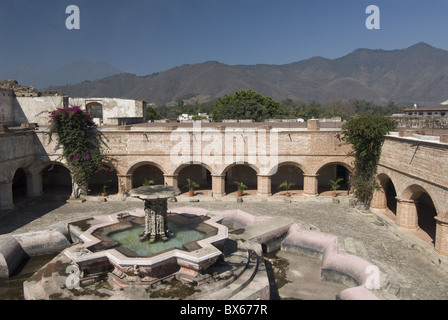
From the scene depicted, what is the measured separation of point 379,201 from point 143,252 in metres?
12.3

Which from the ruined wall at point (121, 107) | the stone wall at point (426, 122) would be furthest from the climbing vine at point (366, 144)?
the ruined wall at point (121, 107)

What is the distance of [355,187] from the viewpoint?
58.3 ft

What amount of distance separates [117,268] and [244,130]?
1145 cm

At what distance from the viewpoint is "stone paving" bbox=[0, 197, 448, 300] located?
999 centimetres

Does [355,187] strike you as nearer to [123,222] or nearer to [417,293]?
[417,293]

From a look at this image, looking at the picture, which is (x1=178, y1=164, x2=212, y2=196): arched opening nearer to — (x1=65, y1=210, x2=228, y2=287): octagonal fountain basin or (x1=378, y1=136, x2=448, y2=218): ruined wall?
(x1=65, y1=210, x2=228, y2=287): octagonal fountain basin

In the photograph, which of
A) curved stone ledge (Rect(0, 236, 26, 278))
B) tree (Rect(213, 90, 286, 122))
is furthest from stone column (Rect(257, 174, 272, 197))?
tree (Rect(213, 90, 286, 122))

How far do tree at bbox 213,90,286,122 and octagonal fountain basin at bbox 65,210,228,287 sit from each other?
40.0 metres

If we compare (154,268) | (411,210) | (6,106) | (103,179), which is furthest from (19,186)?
(411,210)

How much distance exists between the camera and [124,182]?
19891mm

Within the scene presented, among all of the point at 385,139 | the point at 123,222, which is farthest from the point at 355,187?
the point at 123,222

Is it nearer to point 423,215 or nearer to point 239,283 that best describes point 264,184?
point 423,215
